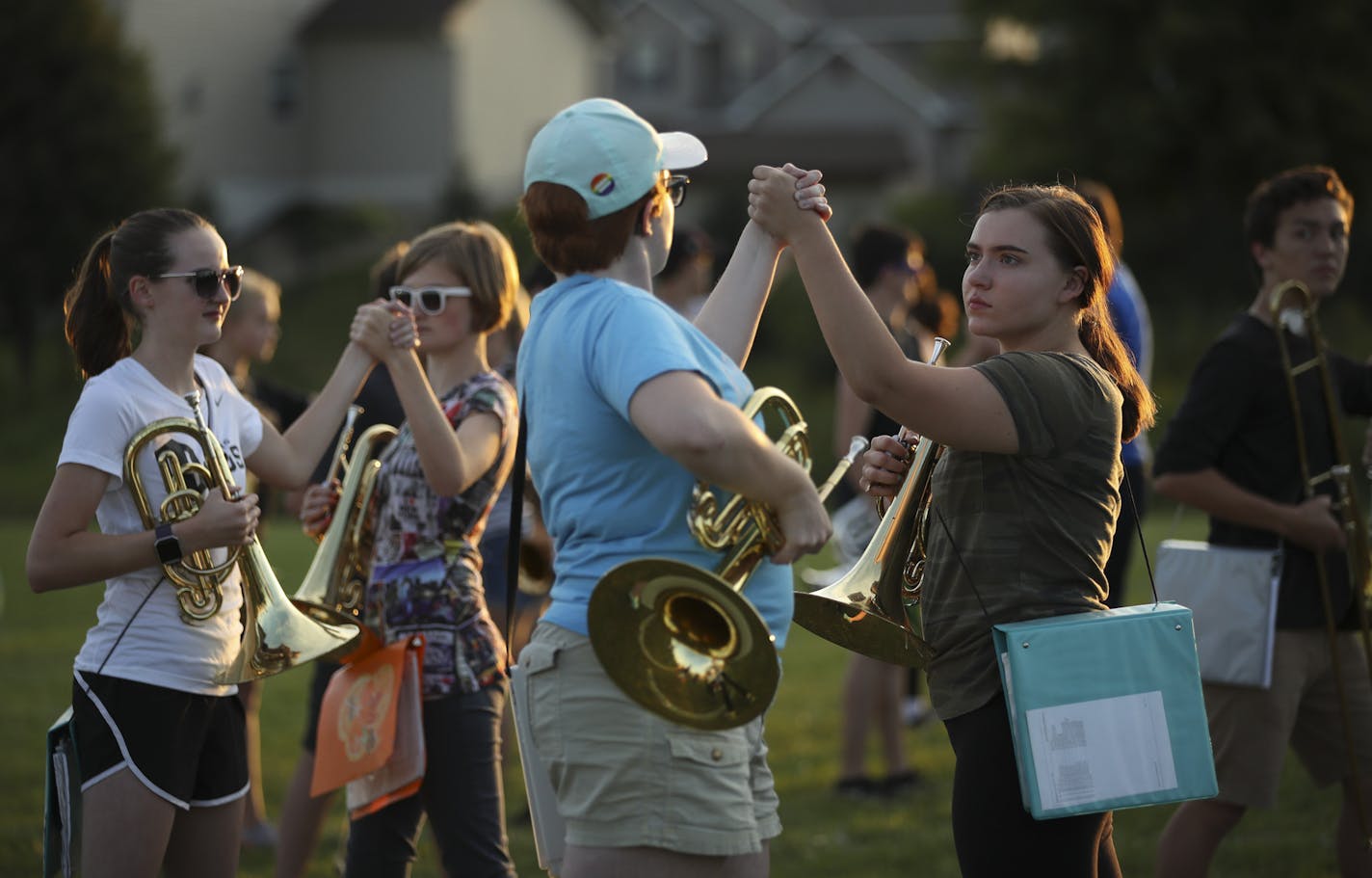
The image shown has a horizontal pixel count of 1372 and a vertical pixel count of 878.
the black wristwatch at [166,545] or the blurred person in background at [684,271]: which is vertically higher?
the blurred person in background at [684,271]

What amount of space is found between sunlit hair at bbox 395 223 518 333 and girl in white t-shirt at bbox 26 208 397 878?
739mm

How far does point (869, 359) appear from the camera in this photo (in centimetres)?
318

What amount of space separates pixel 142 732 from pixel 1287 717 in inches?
133

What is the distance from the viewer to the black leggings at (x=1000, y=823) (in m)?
3.33

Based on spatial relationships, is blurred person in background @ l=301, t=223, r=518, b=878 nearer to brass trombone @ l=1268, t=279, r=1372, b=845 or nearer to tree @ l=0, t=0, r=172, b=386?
brass trombone @ l=1268, t=279, r=1372, b=845

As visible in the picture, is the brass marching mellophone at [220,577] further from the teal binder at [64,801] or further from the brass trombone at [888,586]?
the brass trombone at [888,586]

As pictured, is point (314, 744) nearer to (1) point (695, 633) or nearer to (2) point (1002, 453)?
(1) point (695, 633)

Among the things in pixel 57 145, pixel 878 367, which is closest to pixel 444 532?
pixel 878 367

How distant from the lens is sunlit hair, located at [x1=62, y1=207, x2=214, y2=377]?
13.5ft

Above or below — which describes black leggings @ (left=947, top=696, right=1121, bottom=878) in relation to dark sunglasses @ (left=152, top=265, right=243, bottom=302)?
below

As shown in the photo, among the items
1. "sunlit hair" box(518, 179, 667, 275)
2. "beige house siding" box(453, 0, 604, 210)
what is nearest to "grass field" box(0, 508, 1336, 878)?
"sunlit hair" box(518, 179, 667, 275)

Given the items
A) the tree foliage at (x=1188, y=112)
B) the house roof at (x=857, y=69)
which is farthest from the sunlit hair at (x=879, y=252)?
the house roof at (x=857, y=69)

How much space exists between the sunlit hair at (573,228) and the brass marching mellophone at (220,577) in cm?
127

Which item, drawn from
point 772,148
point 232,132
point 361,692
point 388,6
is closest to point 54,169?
point 232,132
